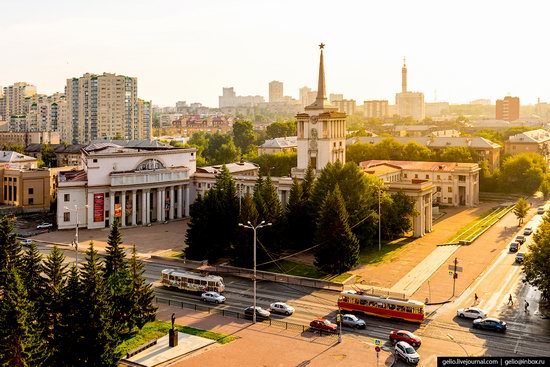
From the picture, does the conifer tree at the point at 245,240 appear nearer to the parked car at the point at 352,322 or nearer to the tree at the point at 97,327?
the parked car at the point at 352,322

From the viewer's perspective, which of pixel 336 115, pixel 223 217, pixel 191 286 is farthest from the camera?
pixel 336 115

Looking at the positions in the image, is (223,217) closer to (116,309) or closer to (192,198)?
(116,309)

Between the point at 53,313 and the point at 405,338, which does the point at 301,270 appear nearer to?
the point at 405,338

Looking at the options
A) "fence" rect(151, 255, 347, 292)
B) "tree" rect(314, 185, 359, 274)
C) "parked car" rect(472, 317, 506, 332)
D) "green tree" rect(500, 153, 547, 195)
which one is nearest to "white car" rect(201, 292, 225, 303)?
"fence" rect(151, 255, 347, 292)

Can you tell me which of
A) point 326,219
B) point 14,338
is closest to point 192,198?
point 326,219

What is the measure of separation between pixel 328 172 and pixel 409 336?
32.7 meters

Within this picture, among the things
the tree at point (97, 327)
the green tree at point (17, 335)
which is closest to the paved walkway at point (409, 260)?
the tree at point (97, 327)

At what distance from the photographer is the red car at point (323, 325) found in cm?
4219

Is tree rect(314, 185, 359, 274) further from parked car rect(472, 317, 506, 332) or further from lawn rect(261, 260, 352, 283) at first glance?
parked car rect(472, 317, 506, 332)

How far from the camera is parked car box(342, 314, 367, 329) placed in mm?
43344

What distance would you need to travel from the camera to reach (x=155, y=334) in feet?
138

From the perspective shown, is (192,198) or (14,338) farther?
(192,198)

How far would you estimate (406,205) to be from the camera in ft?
240

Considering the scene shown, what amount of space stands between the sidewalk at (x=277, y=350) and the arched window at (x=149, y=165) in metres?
49.5
